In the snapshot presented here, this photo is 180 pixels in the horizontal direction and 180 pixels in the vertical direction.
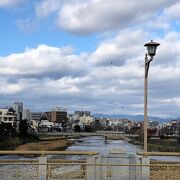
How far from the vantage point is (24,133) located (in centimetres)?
16175

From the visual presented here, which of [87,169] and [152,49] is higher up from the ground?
[152,49]

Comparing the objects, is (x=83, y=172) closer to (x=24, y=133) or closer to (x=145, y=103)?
(x=145, y=103)

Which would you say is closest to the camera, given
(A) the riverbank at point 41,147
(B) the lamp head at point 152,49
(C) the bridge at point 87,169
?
(C) the bridge at point 87,169

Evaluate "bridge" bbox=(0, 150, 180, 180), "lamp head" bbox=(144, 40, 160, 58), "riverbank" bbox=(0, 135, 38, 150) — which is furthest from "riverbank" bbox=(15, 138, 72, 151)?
"bridge" bbox=(0, 150, 180, 180)

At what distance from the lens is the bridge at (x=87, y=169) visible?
1252cm

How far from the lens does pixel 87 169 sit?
502 inches

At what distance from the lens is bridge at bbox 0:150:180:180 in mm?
12516

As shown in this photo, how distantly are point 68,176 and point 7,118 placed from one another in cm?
17913

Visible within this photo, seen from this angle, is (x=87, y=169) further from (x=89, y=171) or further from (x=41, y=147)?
(x=41, y=147)

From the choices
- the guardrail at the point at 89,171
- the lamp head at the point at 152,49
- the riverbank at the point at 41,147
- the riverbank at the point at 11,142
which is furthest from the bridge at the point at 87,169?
the riverbank at the point at 11,142

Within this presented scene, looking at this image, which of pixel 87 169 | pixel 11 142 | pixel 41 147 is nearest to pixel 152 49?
pixel 87 169

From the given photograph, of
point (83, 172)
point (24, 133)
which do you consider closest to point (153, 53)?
point (83, 172)

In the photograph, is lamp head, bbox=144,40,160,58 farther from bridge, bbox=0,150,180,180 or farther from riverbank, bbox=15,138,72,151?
riverbank, bbox=15,138,72,151

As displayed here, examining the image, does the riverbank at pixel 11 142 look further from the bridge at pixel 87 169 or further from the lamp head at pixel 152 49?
the bridge at pixel 87 169
